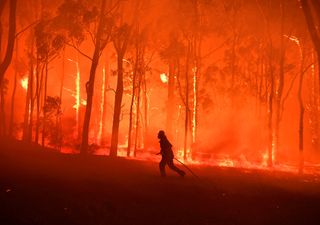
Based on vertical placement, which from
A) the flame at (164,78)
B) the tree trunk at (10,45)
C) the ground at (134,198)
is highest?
the flame at (164,78)

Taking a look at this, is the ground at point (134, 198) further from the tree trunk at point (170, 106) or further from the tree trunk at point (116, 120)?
the tree trunk at point (170, 106)

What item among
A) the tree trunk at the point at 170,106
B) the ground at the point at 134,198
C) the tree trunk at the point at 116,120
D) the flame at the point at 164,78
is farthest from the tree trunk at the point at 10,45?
the flame at the point at 164,78

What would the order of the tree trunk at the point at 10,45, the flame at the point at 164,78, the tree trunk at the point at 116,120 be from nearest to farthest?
the tree trunk at the point at 10,45 → the tree trunk at the point at 116,120 → the flame at the point at 164,78

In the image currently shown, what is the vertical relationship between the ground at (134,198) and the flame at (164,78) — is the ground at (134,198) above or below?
below

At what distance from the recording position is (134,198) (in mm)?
12352

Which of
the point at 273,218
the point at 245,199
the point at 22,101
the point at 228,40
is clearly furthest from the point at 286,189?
the point at 22,101

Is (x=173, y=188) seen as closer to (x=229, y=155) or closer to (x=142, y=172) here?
(x=142, y=172)

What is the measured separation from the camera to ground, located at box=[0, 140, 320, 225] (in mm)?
10328

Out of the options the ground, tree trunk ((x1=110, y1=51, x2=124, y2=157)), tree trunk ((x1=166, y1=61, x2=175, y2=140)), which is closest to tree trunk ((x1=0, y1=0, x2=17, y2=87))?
the ground

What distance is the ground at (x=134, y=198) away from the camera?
10.3 m

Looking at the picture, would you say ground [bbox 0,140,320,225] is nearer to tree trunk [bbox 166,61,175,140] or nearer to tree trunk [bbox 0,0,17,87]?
tree trunk [bbox 0,0,17,87]

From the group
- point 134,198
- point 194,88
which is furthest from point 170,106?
point 134,198

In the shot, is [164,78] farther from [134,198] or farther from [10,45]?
[134,198]

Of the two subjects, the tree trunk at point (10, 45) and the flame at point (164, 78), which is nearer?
the tree trunk at point (10, 45)
